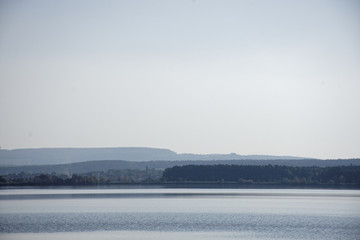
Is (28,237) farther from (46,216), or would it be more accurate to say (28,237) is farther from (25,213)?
(25,213)

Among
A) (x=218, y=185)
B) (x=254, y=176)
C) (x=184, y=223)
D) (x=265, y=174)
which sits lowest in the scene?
(x=184, y=223)

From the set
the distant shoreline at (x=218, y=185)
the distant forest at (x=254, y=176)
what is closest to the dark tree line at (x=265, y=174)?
the distant forest at (x=254, y=176)

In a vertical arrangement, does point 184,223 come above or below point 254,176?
below

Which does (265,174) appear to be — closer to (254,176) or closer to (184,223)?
(254,176)

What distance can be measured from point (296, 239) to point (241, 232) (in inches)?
222

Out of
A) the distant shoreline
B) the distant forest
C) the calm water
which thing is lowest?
the calm water

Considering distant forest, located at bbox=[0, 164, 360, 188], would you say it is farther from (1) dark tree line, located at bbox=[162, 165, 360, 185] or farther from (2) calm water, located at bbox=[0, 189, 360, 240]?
(2) calm water, located at bbox=[0, 189, 360, 240]

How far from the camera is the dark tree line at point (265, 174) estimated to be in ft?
470

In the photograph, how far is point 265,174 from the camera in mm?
160125

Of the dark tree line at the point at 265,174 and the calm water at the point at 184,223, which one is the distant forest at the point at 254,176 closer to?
the dark tree line at the point at 265,174

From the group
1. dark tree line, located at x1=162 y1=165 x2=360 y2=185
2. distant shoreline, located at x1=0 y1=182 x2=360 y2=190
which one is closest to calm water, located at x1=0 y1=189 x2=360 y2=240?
distant shoreline, located at x1=0 y1=182 x2=360 y2=190

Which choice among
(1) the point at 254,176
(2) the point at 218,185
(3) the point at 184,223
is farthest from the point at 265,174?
(3) the point at 184,223

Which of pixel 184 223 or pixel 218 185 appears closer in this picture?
pixel 184 223

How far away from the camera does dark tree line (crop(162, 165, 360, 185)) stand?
14340cm
